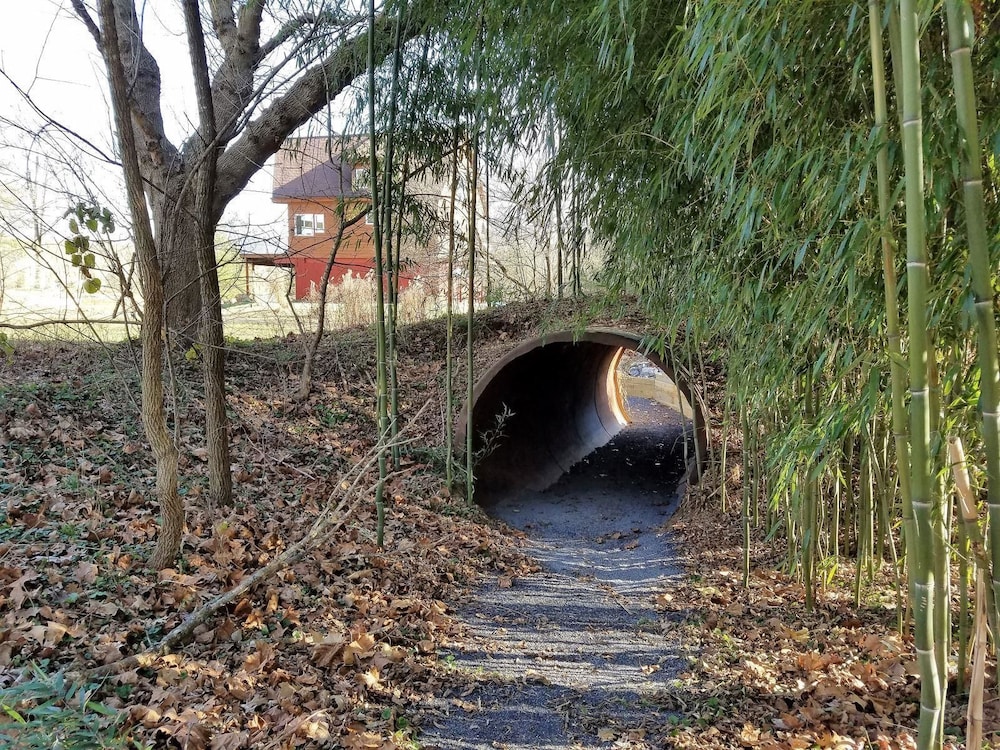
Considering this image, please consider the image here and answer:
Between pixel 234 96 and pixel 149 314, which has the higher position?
pixel 234 96

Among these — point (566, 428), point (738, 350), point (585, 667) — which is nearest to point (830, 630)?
point (585, 667)

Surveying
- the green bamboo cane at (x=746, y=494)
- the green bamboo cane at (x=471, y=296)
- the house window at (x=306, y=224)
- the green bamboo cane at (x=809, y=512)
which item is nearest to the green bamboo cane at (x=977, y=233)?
the green bamboo cane at (x=809, y=512)

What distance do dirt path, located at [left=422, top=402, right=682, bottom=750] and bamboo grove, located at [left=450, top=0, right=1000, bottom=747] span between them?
1122mm

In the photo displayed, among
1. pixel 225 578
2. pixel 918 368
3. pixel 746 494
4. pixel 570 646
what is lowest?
pixel 570 646

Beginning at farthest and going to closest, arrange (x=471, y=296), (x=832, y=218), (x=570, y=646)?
(x=471, y=296) → (x=570, y=646) → (x=832, y=218)

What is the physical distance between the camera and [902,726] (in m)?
2.57

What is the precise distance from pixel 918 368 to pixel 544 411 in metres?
7.39

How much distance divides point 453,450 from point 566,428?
296 centimetres

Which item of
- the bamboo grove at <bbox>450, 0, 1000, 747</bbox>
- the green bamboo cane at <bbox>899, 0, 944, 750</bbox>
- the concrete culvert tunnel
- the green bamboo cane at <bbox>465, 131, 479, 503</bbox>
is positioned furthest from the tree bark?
the green bamboo cane at <bbox>899, 0, 944, 750</bbox>

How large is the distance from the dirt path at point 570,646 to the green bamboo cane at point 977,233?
1.93 m

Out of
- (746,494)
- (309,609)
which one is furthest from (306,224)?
(746,494)

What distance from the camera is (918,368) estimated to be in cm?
137

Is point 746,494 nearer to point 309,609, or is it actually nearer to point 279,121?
point 309,609

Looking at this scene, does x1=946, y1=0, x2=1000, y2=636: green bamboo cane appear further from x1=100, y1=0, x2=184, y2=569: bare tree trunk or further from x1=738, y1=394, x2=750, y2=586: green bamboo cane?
x1=100, y1=0, x2=184, y2=569: bare tree trunk
